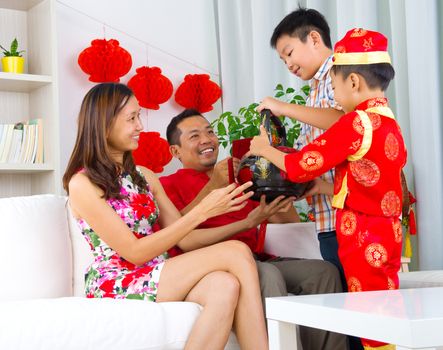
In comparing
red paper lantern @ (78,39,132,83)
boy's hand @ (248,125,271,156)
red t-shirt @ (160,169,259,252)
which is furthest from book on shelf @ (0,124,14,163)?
boy's hand @ (248,125,271,156)

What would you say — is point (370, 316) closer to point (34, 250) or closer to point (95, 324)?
point (95, 324)

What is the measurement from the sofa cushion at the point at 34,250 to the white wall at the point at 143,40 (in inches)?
56.1

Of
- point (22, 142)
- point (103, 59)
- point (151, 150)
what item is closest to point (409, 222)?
point (151, 150)

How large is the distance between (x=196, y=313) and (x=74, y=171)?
0.58 meters

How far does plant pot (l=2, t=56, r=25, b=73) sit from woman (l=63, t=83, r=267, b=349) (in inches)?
57.9

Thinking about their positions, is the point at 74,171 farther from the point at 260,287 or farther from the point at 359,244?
the point at 359,244

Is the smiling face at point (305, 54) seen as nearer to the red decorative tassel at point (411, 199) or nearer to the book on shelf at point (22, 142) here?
the red decorative tassel at point (411, 199)

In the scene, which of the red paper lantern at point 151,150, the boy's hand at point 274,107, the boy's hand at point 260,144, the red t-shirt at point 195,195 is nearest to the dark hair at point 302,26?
the boy's hand at point 274,107

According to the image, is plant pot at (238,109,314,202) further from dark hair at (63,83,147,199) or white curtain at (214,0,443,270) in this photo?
white curtain at (214,0,443,270)

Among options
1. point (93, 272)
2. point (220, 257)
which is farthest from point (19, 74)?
point (220, 257)

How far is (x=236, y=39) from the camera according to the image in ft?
13.3

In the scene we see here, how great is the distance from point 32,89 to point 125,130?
5.45ft

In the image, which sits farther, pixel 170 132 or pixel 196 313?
pixel 170 132

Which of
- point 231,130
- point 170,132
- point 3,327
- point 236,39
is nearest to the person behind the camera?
point 3,327
